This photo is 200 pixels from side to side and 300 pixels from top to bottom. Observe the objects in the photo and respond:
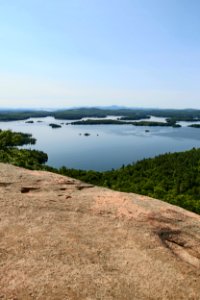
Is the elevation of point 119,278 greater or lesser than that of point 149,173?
greater

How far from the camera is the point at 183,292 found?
8953 mm

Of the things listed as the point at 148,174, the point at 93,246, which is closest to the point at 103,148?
the point at 148,174

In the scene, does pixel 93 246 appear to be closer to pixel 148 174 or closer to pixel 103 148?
pixel 148 174

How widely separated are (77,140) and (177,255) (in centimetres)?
14540

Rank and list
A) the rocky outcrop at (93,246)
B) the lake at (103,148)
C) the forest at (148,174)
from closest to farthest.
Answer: the rocky outcrop at (93,246) < the forest at (148,174) < the lake at (103,148)

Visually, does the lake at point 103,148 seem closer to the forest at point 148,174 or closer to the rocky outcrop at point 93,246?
the forest at point 148,174

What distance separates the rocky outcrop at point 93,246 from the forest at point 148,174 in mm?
53517

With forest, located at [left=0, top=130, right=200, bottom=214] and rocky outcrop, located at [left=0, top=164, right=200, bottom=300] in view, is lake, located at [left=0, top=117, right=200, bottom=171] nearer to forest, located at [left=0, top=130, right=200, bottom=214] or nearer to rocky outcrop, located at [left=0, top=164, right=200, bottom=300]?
forest, located at [left=0, top=130, right=200, bottom=214]

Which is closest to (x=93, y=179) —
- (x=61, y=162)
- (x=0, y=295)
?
(x=61, y=162)

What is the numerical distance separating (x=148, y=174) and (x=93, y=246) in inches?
3310

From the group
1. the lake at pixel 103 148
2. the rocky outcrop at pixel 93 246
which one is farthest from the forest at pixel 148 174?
the rocky outcrop at pixel 93 246

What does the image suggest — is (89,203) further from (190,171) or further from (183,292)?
(190,171)

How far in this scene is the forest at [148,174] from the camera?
72688 mm

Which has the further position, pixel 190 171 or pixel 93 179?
pixel 190 171
